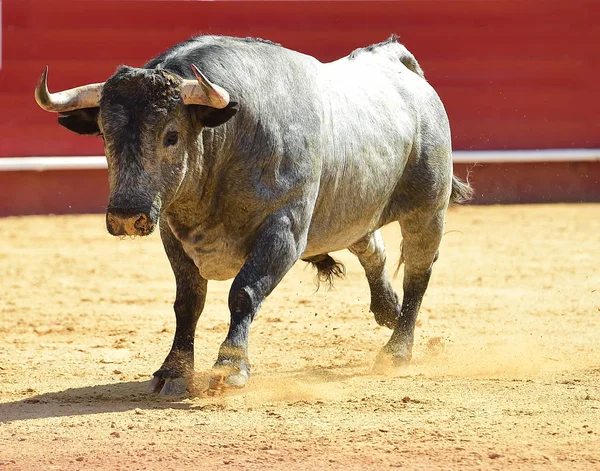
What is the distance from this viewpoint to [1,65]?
29.6 ft

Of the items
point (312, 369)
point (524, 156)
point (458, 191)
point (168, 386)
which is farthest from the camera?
point (524, 156)

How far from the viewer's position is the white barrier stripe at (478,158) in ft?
29.4

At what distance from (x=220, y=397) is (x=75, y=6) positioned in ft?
19.5

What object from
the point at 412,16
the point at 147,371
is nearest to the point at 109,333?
the point at 147,371

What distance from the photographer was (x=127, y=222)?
134 inches

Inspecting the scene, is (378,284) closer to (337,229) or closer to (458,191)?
(458,191)

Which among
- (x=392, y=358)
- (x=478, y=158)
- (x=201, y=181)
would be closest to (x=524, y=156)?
(x=478, y=158)

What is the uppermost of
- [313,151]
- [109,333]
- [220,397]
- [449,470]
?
[313,151]

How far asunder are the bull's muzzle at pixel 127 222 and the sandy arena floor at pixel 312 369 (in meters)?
0.54

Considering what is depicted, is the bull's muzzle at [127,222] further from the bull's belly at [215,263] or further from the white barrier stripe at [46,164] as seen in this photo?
the white barrier stripe at [46,164]

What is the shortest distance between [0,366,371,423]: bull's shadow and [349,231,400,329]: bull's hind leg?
750 millimetres

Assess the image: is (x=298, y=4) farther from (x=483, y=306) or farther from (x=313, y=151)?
(x=313, y=151)

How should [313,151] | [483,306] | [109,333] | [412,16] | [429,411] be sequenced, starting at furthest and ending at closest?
[412,16] → [483,306] → [109,333] → [313,151] → [429,411]

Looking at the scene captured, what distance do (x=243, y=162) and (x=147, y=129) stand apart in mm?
Result: 401
